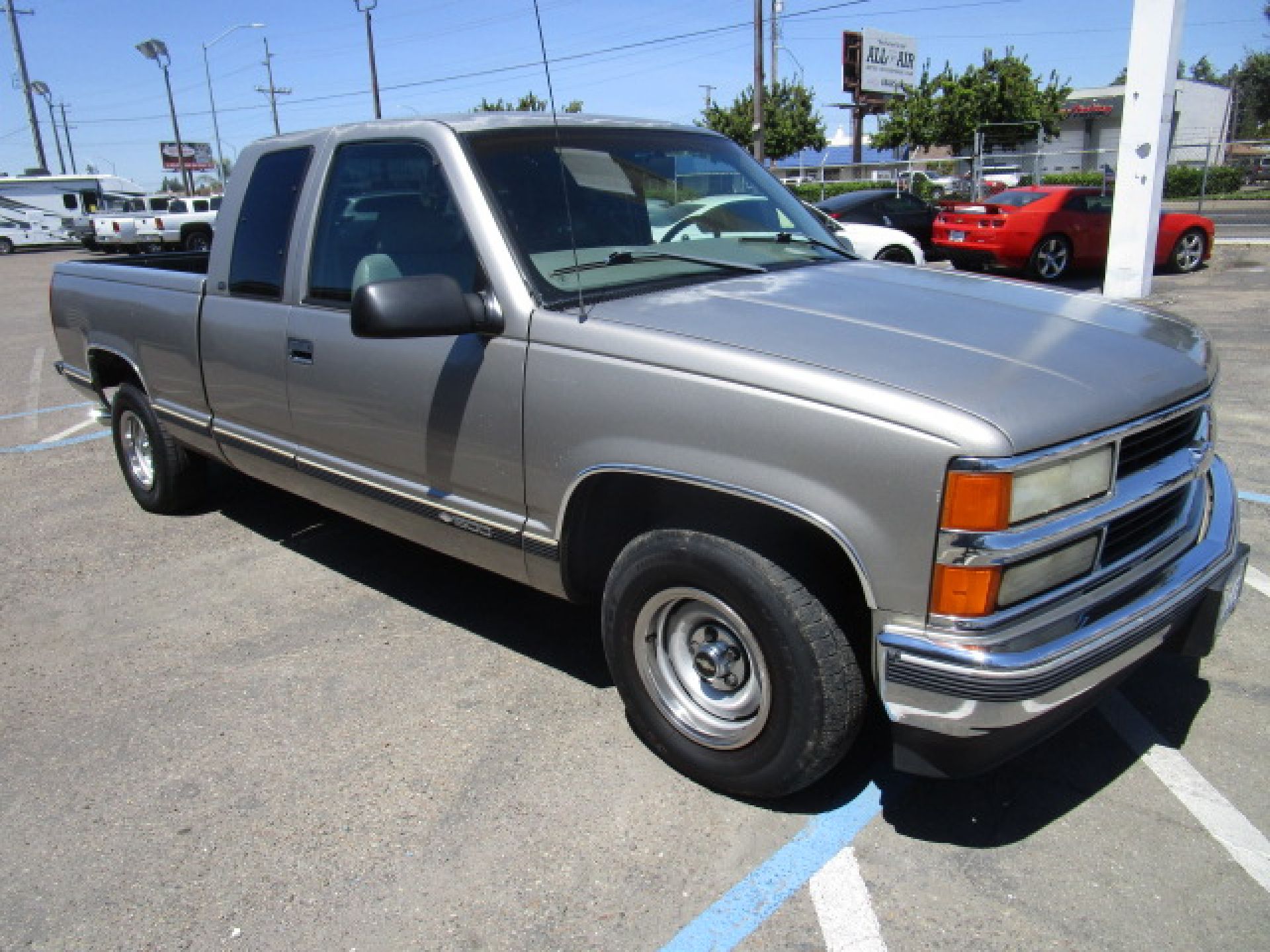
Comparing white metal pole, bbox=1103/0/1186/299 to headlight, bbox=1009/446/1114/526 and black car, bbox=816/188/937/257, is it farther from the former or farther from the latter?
headlight, bbox=1009/446/1114/526

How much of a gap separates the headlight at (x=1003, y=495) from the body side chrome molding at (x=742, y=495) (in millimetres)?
239

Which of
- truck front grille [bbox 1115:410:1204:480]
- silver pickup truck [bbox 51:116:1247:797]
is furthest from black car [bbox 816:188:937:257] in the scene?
truck front grille [bbox 1115:410:1204:480]

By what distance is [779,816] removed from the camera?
2791 mm

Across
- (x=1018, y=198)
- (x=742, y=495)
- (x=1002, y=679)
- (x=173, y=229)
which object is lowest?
(x=173, y=229)

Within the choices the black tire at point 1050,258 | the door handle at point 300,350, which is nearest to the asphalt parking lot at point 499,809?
the door handle at point 300,350

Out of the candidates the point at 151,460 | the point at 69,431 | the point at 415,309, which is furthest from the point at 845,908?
the point at 69,431

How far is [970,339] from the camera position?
8.57ft

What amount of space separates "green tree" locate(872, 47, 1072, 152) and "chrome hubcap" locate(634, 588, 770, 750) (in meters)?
41.9

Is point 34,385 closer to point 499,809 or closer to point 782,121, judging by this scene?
point 499,809

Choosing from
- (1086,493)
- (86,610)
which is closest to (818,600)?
(1086,493)

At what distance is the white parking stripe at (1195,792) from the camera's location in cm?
253

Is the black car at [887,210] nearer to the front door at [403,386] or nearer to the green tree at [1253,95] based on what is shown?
the front door at [403,386]

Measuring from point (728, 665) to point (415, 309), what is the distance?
1370 mm

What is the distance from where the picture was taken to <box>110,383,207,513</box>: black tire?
5.20 m
